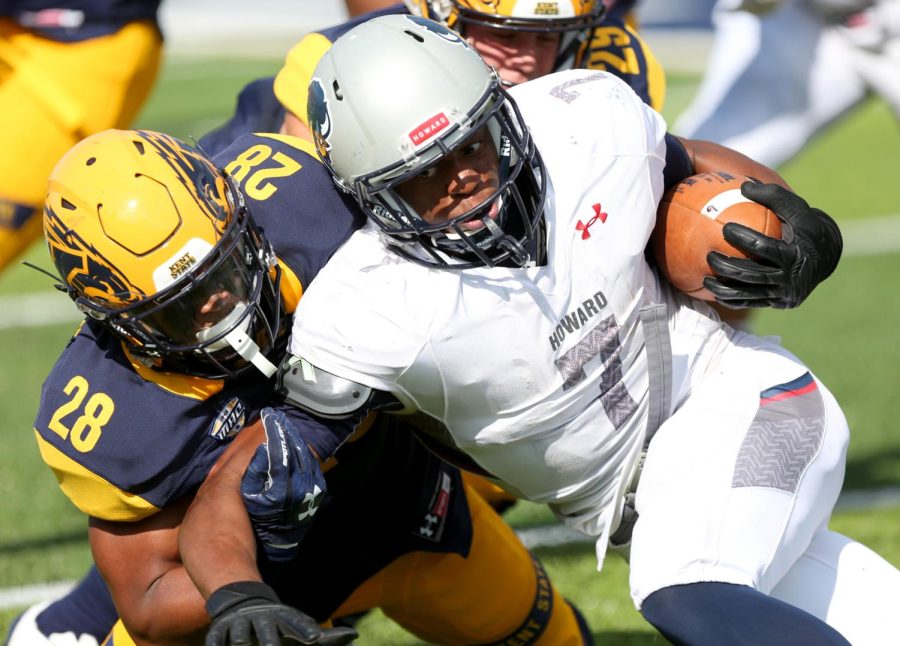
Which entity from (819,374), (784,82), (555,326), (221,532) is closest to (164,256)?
(221,532)

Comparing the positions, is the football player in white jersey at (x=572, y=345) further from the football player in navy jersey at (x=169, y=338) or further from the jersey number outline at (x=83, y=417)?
the jersey number outline at (x=83, y=417)

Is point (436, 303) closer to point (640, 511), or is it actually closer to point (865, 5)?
point (640, 511)

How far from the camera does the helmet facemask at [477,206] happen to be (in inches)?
101

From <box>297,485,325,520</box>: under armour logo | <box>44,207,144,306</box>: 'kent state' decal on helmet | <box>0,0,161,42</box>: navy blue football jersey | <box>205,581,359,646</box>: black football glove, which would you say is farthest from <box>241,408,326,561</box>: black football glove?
<box>0,0,161,42</box>: navy blue football jersey

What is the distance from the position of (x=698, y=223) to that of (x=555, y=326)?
1.31 ft

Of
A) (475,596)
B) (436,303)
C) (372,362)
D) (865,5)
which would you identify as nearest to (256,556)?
(372,362)

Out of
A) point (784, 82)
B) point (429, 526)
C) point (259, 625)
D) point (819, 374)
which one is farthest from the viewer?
point (819, 374)

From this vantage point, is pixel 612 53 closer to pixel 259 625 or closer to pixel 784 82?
pixel 784 82

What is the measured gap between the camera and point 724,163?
118 inches

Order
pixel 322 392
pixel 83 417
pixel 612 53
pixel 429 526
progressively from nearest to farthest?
pixel 322 392
pixel 83 417
pixel 429 526
pixel 612 53

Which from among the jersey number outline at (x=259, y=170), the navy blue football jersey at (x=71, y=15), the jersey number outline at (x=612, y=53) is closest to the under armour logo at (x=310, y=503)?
the jersey number outline at (x=259, y=170)

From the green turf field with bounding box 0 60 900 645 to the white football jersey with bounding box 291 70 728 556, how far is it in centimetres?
113

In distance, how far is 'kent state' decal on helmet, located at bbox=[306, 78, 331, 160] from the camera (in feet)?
8.77

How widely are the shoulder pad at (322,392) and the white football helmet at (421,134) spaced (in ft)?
0.94
